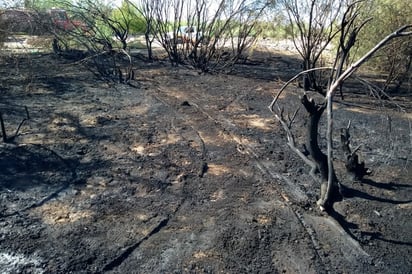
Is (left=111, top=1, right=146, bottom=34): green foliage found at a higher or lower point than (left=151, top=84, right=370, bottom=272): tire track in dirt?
higher

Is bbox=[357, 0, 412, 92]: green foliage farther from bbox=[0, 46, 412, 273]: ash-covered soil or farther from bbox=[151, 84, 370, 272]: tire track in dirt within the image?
bbox=[151, 84, 370, 272]: tire track in dirt

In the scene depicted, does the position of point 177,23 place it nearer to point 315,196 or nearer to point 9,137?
point 9,137

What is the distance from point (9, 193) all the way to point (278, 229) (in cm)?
287

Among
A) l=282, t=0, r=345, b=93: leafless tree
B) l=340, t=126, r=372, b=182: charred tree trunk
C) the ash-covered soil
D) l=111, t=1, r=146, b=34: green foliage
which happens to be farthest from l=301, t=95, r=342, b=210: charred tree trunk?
l=111, t=1, r=146, b=34: green foliage

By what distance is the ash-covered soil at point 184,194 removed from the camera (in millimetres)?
3545

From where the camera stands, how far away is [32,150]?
557 cm

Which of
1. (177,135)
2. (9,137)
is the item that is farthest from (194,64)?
(9,137)

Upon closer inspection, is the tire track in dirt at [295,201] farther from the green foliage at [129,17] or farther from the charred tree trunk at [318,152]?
the green foliage at [129,17]

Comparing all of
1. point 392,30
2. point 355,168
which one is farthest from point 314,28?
point 355,168

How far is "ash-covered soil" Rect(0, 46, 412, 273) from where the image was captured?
3.54 metres

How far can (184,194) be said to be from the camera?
4.61 metres

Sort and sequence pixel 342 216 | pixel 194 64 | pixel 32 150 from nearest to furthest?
pixel 342 216 < pixel 32 150 < pixel 194 64

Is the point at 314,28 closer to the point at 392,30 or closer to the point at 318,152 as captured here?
the point at 392,30

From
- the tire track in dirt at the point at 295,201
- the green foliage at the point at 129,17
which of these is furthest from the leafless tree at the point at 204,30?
the tire track in dirt at the point at 295,201
